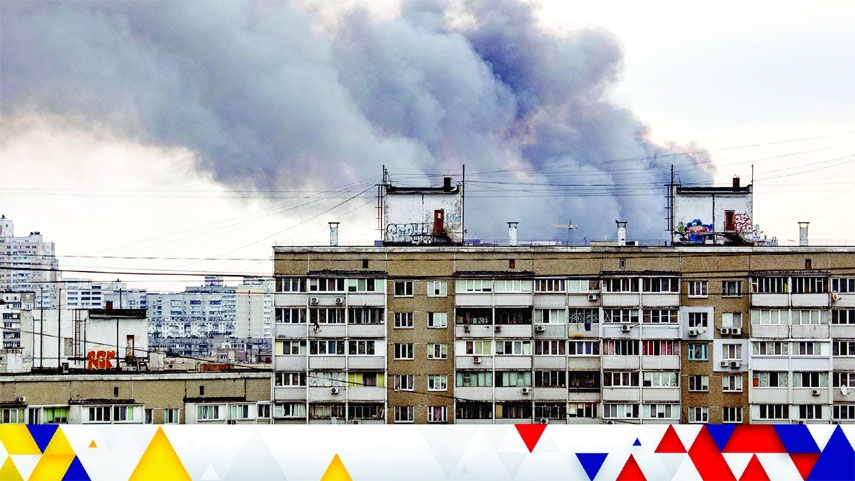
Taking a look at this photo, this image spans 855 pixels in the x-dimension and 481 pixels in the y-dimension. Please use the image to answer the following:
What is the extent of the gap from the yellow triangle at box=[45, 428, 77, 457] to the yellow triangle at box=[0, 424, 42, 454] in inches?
4.3

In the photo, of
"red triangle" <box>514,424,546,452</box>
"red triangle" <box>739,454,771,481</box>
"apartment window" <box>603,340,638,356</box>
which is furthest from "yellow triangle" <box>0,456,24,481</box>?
"apartment window" <box>603,340,638,356</box>

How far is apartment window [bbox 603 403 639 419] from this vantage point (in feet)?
111

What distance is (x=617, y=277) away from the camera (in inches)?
1346

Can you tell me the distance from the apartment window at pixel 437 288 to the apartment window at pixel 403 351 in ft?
5.58

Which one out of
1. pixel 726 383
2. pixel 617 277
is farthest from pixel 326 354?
pixel 726 383

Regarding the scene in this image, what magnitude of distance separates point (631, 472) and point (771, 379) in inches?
947

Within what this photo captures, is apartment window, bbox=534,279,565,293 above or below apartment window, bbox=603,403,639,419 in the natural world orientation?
above

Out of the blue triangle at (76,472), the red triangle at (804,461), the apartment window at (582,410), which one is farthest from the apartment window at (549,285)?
the blue triangle at (76,472)

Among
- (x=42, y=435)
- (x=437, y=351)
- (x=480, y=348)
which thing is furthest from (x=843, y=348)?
(x=42, y=435)

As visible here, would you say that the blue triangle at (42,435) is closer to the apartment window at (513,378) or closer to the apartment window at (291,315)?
the apartment window at (291,315)

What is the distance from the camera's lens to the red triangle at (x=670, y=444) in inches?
456

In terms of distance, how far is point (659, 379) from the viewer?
1335 inches

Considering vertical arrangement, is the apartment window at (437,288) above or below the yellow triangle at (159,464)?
above

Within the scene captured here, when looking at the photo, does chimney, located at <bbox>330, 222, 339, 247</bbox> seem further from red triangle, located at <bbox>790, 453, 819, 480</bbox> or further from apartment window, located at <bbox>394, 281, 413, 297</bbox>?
red triangle, located at <bbox>790, 453, 819, 480</bbox>
